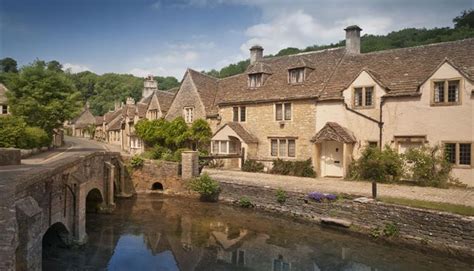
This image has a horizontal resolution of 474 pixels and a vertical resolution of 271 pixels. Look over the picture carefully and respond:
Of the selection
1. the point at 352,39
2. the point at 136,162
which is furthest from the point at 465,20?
the point at 136,162

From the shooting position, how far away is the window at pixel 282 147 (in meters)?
28.5

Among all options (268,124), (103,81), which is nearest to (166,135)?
(268,124)

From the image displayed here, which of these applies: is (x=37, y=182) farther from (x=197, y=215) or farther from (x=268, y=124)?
(x=268, y=124)

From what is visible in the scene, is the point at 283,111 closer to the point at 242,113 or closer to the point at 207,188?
the point at 242,113

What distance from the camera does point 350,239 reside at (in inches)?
654

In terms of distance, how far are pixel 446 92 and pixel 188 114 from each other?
73.0 feet

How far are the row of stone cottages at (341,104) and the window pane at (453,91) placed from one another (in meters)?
0.05

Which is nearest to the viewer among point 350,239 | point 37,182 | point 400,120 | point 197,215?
point 37,182

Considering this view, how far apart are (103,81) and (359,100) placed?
119534 mm

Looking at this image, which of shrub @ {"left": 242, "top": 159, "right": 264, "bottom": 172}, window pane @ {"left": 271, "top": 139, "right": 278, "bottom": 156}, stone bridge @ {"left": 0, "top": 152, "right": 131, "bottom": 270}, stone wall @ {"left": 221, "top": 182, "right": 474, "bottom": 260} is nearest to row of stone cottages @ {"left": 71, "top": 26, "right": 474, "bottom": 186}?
window pane @ {"left": 271, "top": 139, "right": 278, "bottom": 156}

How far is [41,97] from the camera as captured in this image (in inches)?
1377

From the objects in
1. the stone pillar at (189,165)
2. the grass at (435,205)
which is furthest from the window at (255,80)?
the grass at (435,205)

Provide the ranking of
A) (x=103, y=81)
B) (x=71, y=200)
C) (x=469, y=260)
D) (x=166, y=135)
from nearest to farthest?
(x=469, y=260) < (x=71, y=200) < (x=166, y=135) < (x=103, y=81)

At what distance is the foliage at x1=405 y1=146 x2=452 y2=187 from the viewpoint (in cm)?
2101
